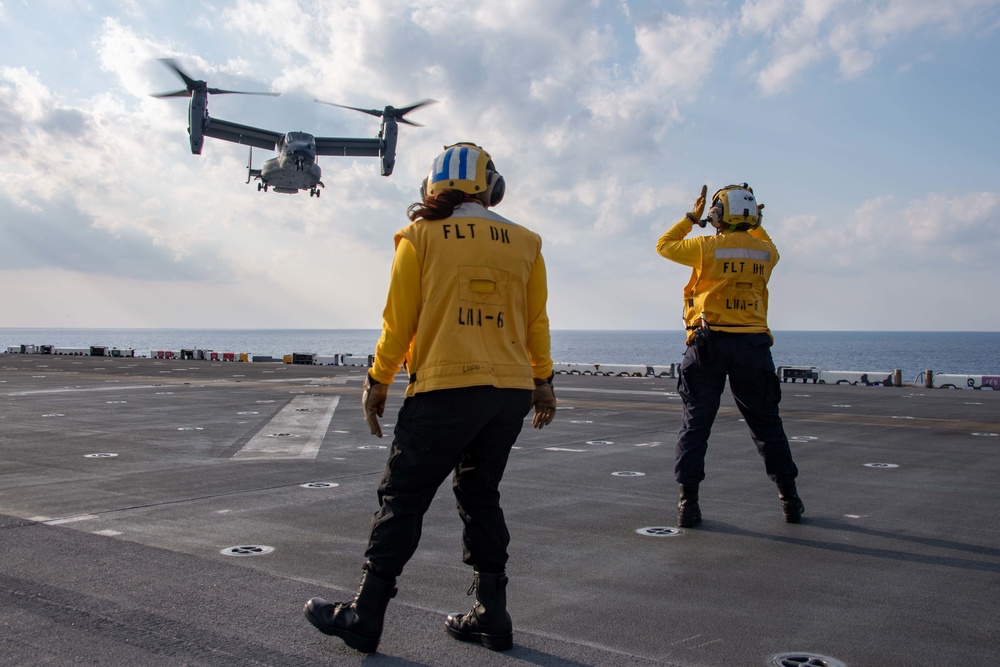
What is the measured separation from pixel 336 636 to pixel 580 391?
18918 mm

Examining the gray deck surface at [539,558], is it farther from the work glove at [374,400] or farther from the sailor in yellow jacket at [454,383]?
the work glove at [374,400]

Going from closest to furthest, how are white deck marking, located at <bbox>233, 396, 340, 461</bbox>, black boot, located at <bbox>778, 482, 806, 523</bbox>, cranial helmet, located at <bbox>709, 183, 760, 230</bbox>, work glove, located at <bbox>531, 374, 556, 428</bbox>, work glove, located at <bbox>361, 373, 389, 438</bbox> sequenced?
work glove, located at <bbox>361, 373, 389, 438</bbox> < work glove, located at <bbox>531, 374, 556, 428</bbox> < black boot, located at <bbox>778, 482, 806, 523</bbox> < cranial helmet, located at <bbox>709, 183, 760, 230</bbox> < white deck marking, located at <bbox>233, 396, 340, 461</bbox>

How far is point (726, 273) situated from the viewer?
226 inches

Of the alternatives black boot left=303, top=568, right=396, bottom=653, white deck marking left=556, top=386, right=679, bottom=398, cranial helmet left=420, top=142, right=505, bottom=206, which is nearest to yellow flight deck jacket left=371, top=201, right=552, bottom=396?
cranial helmet left=420, top=142, right=505, bottom=206

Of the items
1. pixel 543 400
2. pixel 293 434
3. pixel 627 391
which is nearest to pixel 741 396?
pixel 543 400

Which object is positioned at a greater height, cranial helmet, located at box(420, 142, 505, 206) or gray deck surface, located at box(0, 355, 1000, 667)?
cranial helmet, located at box(420, 142, 505, 206)

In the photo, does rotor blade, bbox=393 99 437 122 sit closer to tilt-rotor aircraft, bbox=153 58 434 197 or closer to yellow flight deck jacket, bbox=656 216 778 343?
tilt-rotor aircraft, bbox=153 58 434 197

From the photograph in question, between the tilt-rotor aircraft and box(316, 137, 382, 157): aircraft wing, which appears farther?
box(316, 137, 382, 157): aircraft wing

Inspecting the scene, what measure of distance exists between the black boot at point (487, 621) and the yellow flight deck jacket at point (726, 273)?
307 centimetres

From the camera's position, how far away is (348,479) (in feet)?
23.2

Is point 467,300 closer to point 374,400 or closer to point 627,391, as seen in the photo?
point 374,400

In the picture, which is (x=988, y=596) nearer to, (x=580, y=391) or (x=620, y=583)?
(x=620, y=583)

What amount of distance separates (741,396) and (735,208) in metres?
1.37

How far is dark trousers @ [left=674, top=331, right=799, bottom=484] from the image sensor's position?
5559 mm
